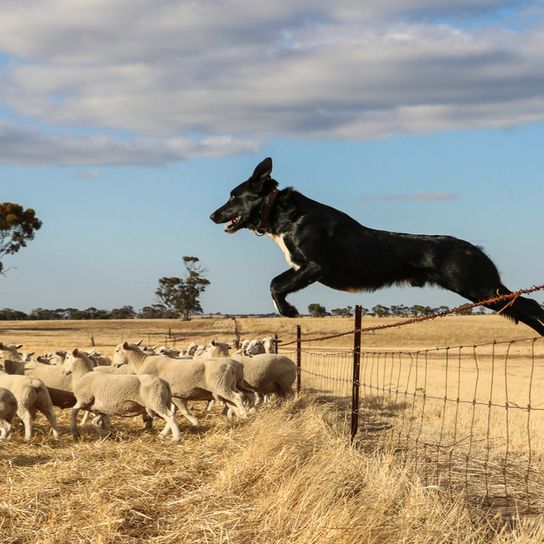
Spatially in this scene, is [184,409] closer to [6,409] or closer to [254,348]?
[6,409]

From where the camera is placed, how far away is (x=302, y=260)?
5.56 metres

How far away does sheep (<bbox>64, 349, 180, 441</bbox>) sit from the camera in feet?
38.5

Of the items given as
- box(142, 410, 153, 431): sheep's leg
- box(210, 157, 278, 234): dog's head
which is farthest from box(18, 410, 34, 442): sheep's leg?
box(210, 157, 278, 234): dog's head

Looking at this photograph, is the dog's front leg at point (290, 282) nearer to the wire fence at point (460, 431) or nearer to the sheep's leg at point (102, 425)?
the wire fence at point (460, 431)

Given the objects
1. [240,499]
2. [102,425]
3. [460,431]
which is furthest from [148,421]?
[240,499]

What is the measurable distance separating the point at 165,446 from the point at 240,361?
181 inches

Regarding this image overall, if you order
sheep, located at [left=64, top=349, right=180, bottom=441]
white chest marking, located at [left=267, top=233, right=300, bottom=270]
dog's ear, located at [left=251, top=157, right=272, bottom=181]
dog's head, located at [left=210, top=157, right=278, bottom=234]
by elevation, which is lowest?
sheep, located at [left=64, top=349, right=180, bottom=441]

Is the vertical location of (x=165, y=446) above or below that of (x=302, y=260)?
below

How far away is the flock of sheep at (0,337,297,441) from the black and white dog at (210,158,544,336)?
236 inches

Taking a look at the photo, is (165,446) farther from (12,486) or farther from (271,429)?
(12,486)

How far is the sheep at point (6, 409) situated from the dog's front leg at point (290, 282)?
21.6 feet

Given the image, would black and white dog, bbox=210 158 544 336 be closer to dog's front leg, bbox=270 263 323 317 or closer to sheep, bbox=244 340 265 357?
dog's front leg, bbox=270 263 323 317

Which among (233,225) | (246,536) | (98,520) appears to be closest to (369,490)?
(246,536)

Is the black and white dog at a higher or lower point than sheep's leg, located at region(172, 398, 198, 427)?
higher
